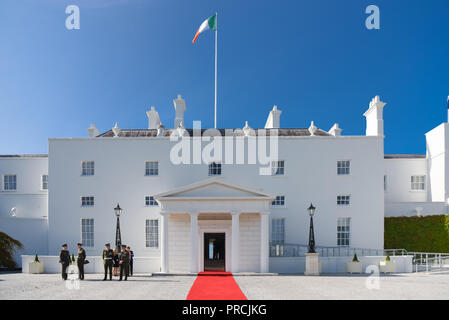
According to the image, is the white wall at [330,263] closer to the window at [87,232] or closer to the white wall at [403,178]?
the white wall at [403,178]

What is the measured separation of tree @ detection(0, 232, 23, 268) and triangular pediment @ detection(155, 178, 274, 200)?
12.7 metres

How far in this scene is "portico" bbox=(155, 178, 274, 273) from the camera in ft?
73.4

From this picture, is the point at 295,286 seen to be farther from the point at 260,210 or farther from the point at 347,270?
the point at 347,270

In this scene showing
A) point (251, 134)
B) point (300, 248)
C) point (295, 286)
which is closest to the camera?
point (295, 286)

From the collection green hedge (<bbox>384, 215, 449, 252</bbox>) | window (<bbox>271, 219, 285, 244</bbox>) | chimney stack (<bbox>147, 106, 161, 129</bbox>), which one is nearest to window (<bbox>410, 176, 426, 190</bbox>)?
green hedge (<bbox>384, 215, 449, 252</bbox>)

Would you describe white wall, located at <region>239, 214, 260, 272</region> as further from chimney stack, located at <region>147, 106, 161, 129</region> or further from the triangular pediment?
chimney stack, located at <region>147, 106, 161, 129</region>

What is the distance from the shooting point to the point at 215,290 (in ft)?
49.6

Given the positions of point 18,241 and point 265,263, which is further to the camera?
point 18,241

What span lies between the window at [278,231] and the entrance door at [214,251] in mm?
3751

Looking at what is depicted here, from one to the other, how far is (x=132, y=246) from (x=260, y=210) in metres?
10.3

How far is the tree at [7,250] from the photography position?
84.1 feet

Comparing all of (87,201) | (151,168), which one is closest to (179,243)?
(151,168)
